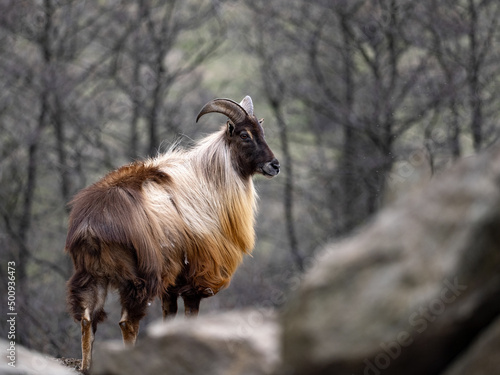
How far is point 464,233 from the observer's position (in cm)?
355

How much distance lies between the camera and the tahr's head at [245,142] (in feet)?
26.4

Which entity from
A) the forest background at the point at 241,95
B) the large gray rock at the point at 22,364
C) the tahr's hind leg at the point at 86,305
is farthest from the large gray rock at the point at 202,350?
the forest background at the point at 241,95

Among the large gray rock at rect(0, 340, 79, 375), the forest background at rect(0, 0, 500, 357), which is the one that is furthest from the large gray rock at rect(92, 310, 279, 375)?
the forest background at rect(0, 0, 500, 357)

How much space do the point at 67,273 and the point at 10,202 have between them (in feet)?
7.97

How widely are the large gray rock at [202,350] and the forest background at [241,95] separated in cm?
966

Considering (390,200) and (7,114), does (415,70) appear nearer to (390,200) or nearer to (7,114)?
(7,114)

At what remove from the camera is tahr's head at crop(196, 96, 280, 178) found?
805cm

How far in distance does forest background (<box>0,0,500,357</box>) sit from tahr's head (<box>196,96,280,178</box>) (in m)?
6.16

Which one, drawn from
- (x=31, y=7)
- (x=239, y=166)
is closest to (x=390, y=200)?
(x=239, y=166)

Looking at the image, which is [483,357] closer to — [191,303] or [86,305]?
[86,305]

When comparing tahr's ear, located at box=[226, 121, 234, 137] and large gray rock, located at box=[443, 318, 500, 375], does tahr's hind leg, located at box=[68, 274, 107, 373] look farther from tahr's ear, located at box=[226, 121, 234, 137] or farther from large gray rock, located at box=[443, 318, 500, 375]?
large gray rock, located at box=[443, 318, 500, 375]

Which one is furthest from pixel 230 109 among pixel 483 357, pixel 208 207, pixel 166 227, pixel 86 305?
pixel 483 357

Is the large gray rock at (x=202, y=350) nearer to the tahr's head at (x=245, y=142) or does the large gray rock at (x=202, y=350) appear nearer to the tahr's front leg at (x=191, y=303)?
the tahr's front leg at (x=191, y=303)

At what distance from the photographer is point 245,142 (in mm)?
8086
